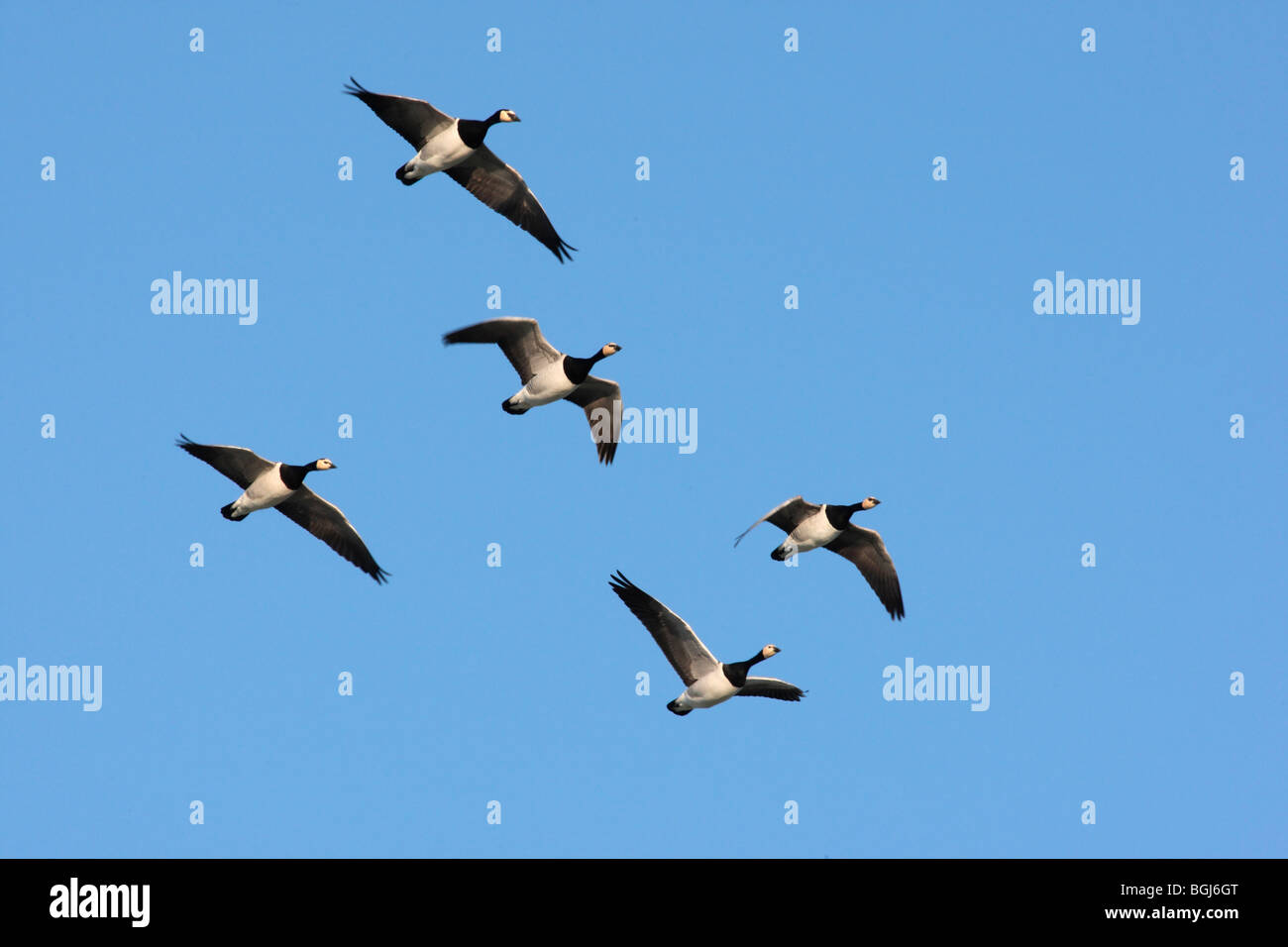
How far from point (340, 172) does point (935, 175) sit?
485 inches

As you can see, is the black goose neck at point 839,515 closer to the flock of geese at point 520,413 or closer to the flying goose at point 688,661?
the flock of geese at point 520,413

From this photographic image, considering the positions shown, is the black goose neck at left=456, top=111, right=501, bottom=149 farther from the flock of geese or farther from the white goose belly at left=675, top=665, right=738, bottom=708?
the white goose belly at left=675, top=665, right=738, bottom=708

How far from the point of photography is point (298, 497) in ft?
103

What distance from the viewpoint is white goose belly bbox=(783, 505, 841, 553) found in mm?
32594

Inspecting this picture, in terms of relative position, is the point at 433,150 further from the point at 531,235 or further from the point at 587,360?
the point at 587,360

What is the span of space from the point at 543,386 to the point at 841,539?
7.06m

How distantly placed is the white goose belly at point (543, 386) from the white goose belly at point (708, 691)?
20.6 feet

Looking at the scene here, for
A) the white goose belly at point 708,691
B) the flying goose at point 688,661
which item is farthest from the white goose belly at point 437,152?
the white goose belly at point 708,691

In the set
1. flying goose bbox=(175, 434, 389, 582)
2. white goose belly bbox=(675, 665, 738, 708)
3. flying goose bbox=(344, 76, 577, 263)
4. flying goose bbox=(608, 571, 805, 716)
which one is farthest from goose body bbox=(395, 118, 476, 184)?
white goose belly bbox=(675, 665, 738, 708)

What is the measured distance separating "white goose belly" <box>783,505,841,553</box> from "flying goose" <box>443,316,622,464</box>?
409cm

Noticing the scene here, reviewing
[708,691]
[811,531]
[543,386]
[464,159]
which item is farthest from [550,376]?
[708,691]

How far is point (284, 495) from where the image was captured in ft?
102

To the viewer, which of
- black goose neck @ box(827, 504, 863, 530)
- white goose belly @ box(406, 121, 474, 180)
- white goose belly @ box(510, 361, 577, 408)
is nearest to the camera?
white goose belly @ box(406, 121, 474, 180)
